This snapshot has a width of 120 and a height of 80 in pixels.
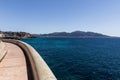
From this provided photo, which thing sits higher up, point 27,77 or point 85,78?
point 27,77

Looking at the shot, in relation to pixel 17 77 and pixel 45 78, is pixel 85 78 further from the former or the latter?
pixel 45 78

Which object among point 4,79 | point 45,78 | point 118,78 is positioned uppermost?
point 45,78

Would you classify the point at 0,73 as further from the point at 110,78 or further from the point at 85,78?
the point at 110,78

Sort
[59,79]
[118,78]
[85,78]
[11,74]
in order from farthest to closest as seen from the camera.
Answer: [118,78], [85,78], [59,79], [11,74]

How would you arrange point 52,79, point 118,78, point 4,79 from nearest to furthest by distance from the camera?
point 52,79
point 4,79
point 118,78

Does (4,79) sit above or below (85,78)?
above

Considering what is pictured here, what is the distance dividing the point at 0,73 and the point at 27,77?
6.01ft

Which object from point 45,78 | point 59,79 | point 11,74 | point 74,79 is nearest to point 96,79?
point 74,79

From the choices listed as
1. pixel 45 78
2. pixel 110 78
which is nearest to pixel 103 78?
pixel 110 78

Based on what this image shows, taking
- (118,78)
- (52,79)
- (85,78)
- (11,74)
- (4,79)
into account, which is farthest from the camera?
(118,78)

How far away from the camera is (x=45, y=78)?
18.7 ft

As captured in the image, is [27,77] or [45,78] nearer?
[45,78]

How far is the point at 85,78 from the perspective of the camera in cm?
1867

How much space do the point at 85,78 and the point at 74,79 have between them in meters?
1.45
